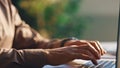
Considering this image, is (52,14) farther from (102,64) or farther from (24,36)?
(102,64)

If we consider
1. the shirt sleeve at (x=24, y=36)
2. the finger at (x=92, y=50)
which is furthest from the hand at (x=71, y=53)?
the shirt sleeve at (x=24, y=36)

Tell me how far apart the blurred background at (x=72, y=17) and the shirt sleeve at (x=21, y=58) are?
12 cm

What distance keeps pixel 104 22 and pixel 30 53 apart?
0.30 metres

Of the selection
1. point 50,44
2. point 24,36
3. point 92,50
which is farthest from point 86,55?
point 24,36

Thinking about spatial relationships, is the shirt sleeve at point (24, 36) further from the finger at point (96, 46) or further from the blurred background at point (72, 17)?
the finger at point (96, 46)

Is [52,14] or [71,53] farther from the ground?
[52,14]

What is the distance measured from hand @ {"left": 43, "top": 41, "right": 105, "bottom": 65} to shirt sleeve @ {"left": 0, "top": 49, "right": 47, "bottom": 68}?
30 millimetres

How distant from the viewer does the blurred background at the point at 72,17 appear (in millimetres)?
1080

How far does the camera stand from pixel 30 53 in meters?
1.00

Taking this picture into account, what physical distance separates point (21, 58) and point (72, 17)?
0.79 feet

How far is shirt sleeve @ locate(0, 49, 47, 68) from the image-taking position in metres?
0.99

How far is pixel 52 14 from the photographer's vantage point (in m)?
1.09

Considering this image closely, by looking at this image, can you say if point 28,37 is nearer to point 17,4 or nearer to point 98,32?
point 17,4

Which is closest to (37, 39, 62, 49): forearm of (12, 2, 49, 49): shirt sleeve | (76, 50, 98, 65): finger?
(12, 2, 49, 49): shirt sleeve
